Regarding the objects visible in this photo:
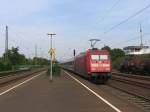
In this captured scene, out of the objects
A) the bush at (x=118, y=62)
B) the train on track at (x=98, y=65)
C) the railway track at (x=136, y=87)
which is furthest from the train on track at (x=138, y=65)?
the railway track at (x=136, y=87)

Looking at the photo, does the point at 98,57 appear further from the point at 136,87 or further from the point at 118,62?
the point at 118,62

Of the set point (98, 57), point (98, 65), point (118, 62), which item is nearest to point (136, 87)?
point (98, 65)

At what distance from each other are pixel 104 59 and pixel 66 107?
24.3m

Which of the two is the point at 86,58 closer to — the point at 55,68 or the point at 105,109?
the point at 55,68

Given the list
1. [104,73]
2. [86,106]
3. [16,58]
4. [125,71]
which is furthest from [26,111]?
[16,58]

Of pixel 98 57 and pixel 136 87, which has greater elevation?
pixel 98 57

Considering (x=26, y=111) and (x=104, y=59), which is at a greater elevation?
(x=104, y=59)

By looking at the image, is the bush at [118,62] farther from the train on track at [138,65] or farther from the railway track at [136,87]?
the railway track at [136,87]

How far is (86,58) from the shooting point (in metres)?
40.1

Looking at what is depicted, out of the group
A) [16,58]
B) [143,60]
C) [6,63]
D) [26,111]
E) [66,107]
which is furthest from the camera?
[16,58]

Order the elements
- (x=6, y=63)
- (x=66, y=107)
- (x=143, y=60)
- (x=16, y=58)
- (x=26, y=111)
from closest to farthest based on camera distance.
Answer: (x=26, y=111), (x=66, y=107), (x=143, y=60), (x=6, y=63), (x=16, y=58)

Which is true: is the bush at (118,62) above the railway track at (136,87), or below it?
above

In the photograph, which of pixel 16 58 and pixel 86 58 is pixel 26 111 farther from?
pixel 16 58

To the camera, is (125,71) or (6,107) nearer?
(6,107)
